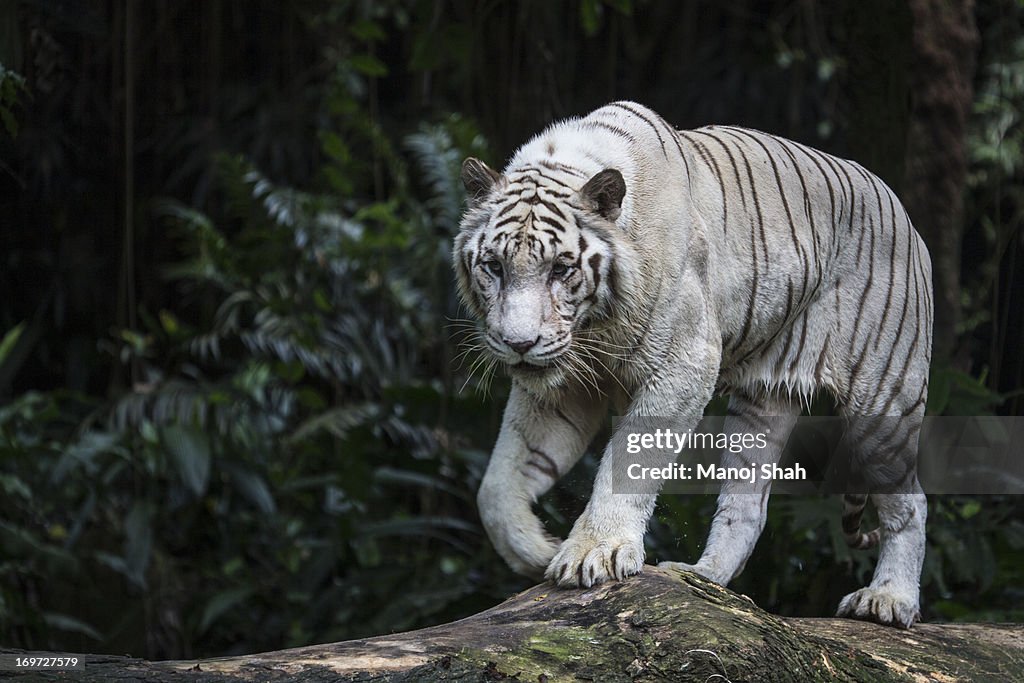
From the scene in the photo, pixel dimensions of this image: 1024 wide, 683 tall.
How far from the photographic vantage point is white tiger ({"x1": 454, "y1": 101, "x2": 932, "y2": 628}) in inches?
115

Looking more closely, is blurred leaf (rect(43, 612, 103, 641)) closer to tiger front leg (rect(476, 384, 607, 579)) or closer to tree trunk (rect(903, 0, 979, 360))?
tiger front leg (rect(476, 384, 607, 579))

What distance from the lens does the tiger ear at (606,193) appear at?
2.90 meters

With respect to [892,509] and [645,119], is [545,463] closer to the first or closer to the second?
[645,119]

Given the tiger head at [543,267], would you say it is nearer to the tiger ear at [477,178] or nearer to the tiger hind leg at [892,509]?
the tiger ear at [477,178]

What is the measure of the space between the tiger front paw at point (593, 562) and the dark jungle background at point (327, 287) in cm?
44

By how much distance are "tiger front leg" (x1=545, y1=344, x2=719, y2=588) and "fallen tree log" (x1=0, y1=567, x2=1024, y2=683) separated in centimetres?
6

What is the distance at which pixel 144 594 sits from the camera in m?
6.04

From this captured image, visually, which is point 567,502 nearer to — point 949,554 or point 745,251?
point 745,251

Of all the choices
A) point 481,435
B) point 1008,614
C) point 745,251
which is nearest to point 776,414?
point 745,251

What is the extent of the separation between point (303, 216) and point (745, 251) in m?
4.07

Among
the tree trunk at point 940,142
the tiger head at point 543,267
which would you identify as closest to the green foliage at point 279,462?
the tree trunk at point 940,142

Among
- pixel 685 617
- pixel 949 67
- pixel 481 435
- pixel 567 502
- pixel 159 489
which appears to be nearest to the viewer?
pixel 685 617

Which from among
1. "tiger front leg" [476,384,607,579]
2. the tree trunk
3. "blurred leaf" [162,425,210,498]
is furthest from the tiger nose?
"blurred leaf" [162,425,210,498]

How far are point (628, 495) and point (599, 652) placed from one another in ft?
1.79
